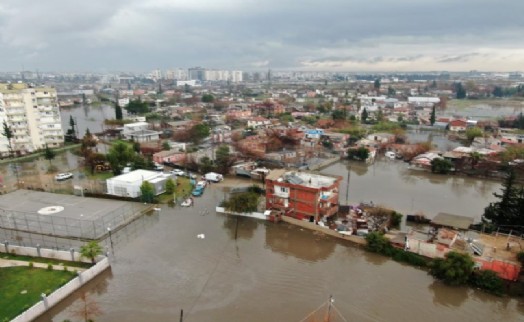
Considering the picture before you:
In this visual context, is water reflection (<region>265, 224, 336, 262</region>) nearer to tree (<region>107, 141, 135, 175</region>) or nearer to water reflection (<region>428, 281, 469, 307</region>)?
water reflection (<region>428, 281, 469, 307</region>)

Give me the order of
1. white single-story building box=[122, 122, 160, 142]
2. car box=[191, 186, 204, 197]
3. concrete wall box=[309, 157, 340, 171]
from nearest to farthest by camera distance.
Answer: car box=[191, 186, 204, 197] < concrete wall box=[309, 157, 340, 171] < white single-story building box=[122, 122, 160, 142]

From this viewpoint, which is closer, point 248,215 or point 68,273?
point 68,273

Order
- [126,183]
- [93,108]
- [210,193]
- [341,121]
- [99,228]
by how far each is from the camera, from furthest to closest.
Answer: [93,108] < [341,121] < [210,193] < [126,183] < [99,228]

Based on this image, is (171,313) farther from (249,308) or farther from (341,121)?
(341,121)

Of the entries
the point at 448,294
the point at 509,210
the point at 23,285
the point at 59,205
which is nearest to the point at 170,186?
the point at 59,205

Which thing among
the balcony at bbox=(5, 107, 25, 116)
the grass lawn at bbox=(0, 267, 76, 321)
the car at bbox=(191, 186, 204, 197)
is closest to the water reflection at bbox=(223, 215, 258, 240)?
the car at bbox=(191, 186, 204, 197)

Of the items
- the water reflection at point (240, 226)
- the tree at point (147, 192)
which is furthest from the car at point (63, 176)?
the water reflection at point (240, 226)

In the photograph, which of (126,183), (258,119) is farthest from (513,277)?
(258,119)
